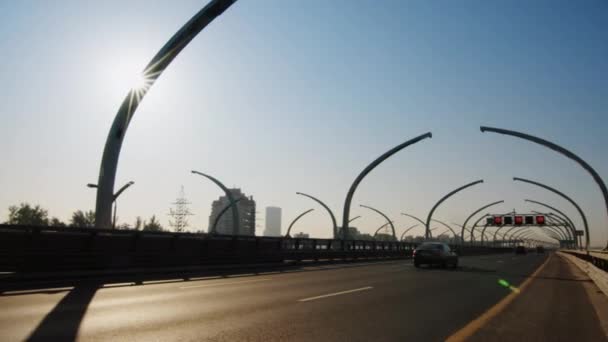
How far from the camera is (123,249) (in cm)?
1522

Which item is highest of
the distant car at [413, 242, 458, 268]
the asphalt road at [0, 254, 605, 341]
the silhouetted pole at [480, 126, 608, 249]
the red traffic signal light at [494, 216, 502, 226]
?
the silhouetted pole at [480, 126, 608, 249]

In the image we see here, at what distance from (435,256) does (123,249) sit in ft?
48.6

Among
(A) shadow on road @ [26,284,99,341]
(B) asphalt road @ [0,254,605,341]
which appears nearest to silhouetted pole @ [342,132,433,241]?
(B) asphalt road @ [0,254,605,341]

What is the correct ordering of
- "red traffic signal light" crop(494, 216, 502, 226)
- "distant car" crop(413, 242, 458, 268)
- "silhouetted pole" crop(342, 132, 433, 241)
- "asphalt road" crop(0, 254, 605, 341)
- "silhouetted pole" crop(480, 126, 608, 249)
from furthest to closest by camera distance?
"red traffic signal light" crop(494, 216, 502, 226) < "silhouetted pole" crop(342, 132, 433, 241) < "silhouetted pole" crop(480, 126, 608, 249) < "distant car" crop(413, 242, 458, 268) < "asphalt road" crop(0, 254, 605, 341)

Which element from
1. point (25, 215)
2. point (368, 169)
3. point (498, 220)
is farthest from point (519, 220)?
point (25, 215)

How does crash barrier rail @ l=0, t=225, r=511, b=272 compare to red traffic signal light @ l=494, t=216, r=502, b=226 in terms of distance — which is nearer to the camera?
crash barrier rail @ l=0, t=225, r=511, b=272

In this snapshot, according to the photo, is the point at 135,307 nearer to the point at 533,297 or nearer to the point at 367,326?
the point at 367,326

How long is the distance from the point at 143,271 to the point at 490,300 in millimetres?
10830

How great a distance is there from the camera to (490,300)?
32.6ft

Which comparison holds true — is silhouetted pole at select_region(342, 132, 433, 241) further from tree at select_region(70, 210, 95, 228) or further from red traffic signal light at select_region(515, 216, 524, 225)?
tree at select_region(70, 210, 95, 228)

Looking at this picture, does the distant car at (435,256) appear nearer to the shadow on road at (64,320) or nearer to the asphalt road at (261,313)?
the asphalt road at (261,313)

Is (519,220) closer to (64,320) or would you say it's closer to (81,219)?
(64,320)

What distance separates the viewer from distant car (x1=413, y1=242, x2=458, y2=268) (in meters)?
22.7

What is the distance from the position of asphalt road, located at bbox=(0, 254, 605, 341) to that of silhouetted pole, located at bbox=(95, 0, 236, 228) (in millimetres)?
5882
